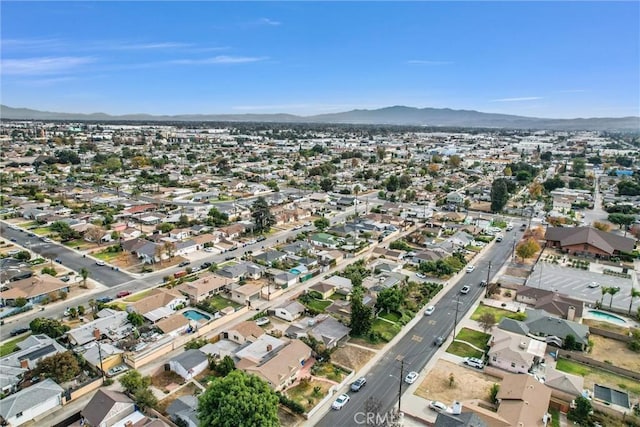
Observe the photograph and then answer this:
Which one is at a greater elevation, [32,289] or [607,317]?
[32,289]

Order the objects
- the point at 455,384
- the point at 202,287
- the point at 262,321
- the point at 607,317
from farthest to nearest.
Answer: the point at 202,287, the point at 607,317, the point at 262,321, the point at 455,384

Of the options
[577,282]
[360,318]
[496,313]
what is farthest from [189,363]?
[577,282]

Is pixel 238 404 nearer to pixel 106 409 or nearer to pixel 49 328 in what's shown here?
pixel 106 409

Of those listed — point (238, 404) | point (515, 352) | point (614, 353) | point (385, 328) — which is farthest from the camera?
point (385, 328)

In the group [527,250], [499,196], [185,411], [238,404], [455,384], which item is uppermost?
[499,196]

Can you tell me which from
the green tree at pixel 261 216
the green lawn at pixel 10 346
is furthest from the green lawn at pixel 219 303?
the green tree at pixel 261 216

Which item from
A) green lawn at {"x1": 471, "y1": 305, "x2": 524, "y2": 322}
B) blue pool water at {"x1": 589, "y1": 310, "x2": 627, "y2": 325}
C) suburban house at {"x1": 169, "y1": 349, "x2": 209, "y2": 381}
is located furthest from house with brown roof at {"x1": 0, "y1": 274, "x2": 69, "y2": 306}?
blue pool water at {"x1": 589, "y1": 310, "x2": 627, "y2": 325}

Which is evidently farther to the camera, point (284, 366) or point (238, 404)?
point (284, 366)

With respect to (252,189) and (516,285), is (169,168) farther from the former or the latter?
(516,285)
